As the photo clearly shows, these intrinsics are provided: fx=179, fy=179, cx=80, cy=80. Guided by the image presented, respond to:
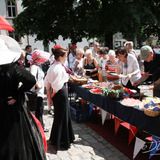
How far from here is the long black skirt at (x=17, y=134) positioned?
1.99 m

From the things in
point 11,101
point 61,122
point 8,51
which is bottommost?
point 61,122

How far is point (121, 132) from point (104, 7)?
27.8 feet

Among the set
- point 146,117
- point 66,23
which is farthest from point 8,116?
point 66,23

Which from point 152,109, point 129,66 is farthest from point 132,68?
point 152,109

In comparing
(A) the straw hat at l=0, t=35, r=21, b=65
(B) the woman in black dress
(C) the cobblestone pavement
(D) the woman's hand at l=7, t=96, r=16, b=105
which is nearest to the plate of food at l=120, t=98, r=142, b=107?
(C) the cobblestone pavement

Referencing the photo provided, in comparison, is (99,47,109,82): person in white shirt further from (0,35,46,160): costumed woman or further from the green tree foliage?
(0,35,46,160): costumed woman

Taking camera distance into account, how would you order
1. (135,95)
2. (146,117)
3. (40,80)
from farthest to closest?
(40,80) < (135,95) < (146,117)

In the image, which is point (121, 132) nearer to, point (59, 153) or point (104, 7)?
point (59, 153)

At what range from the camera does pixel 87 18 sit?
34.4 ft

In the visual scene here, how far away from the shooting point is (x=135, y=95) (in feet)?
10.8

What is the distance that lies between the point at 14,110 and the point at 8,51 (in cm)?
67

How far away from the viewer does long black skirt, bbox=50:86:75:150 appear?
3271 millimetres

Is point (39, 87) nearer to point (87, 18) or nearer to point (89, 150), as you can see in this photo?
point (89, 150)

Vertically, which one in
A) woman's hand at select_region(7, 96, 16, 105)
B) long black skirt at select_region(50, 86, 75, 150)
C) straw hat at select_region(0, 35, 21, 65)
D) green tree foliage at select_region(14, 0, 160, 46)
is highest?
green tree foliage at select_region(14, 0, 160, 46)
